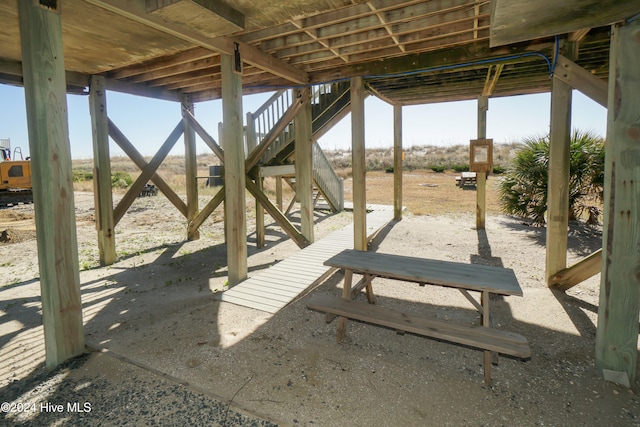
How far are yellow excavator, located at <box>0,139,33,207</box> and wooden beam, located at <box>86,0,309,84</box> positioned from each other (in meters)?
17.3

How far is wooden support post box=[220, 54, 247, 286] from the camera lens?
4.80 meters

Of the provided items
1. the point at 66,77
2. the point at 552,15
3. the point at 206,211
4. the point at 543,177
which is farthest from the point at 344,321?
the point at 543,177

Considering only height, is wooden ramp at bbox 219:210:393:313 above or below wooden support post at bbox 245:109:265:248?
below

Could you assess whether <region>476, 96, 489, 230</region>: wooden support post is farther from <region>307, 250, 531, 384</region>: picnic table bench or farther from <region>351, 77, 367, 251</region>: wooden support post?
<region>307, 250, 531, 384</region>: picnic table bench

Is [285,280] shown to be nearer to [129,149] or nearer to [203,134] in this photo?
[203,134]

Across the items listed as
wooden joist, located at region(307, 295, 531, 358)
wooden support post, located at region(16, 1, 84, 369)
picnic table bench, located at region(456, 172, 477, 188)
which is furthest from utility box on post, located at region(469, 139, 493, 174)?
picnic table bench, located at region(456, 172, 477, 188)

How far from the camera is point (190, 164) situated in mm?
8555

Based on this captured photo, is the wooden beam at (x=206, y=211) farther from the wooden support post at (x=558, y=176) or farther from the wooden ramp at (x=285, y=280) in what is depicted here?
the wooden support post at (x=558, y=176)

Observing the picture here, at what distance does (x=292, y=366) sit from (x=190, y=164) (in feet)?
22.2

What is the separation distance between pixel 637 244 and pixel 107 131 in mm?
7722

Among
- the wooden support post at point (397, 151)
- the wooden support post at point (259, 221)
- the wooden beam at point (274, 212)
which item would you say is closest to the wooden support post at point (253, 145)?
the wooden support post at point (259, 221)

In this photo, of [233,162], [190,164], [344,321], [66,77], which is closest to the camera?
[344,321]

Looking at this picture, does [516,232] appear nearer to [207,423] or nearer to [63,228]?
[207,423]

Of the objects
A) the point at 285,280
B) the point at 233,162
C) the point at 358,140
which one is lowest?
the point at 285,280
